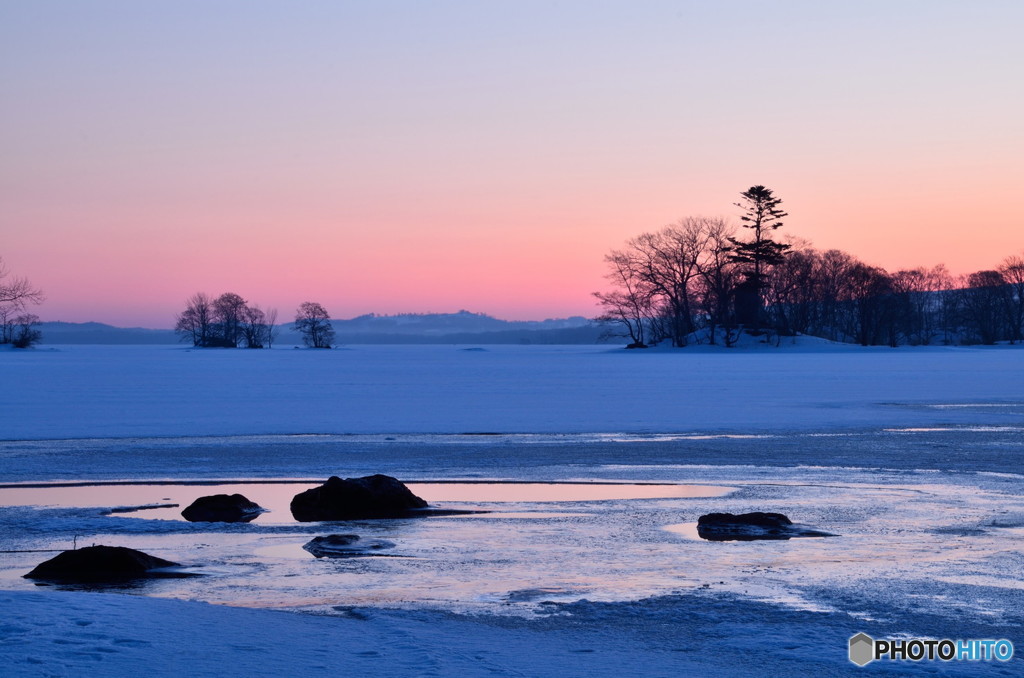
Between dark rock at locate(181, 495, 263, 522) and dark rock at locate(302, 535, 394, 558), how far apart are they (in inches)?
61.5

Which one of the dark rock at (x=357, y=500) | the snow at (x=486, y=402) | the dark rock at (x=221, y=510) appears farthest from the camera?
the snow at (x=486, y=402)

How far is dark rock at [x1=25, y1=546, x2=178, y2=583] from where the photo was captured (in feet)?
25.9

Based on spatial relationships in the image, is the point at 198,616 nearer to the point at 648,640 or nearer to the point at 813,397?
the point at 648,640

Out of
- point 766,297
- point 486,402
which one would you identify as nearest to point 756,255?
point 766,297

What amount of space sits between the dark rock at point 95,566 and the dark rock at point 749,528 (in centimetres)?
501

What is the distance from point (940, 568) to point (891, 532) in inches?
64.9

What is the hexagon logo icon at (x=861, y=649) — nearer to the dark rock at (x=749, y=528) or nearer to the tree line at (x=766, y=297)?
the dark rock at (x=749, y=528)

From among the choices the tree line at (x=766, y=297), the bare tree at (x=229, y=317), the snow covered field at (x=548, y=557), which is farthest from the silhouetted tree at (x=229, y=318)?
the snow covered field at (x=548, y=557)

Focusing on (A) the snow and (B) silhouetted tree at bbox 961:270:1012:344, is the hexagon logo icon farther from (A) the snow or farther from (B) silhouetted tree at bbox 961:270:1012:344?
(B) silhouetted tree at bbox 961:270:1012:344

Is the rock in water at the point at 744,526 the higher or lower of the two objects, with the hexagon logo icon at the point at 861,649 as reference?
higher

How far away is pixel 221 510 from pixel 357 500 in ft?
4.76

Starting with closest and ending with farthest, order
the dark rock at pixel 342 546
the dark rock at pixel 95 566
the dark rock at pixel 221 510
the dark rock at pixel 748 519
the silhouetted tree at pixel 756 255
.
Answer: the dark rock at pixel 95 566, the dark rock at pixel 342 546, the dark rock at pixel 748 519, the dark rock at pixel 221 510, the silhouetted tree at pixel 756 255

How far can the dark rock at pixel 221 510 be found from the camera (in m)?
10.8

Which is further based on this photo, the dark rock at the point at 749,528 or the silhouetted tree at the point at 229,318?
the silhouetted tree at the point at 229,318
